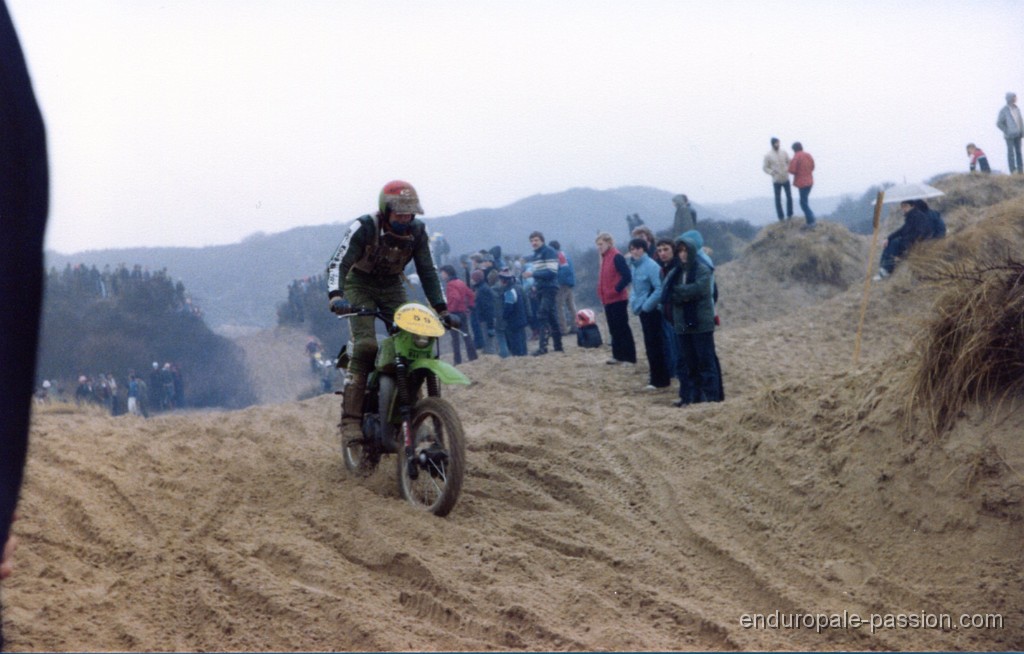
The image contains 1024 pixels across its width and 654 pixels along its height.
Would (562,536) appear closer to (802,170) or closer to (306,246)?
(802,170)

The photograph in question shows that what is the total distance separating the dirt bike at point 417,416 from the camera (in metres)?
6.34

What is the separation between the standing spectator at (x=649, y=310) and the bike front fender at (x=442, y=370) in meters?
5.23

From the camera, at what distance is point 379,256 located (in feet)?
24.0

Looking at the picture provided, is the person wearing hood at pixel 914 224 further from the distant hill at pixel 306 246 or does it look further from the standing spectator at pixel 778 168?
the distant hill at pixel 306 246

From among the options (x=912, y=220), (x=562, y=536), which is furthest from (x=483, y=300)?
(x=562, y=536)

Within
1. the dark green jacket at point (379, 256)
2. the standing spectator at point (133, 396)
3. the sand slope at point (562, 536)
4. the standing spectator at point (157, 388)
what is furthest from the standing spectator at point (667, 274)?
the standing spectator at point (157, 388)

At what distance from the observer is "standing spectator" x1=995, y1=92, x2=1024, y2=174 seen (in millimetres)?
19750

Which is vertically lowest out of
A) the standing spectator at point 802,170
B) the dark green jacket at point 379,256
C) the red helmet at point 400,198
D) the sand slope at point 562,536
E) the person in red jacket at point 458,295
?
the sand slope at point 562,536

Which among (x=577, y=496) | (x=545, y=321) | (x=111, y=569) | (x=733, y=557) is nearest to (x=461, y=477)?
(x=577, y=496)

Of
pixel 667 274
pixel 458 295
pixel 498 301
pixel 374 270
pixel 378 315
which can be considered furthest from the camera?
pixel 498 301

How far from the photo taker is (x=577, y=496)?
705 centimetres

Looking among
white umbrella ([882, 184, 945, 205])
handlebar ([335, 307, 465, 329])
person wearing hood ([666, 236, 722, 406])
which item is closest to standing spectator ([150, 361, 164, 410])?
person wearing hood ([666, 236, 722, 406])

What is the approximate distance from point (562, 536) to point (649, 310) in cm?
574

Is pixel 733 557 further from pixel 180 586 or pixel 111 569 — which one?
pixel 111 569
